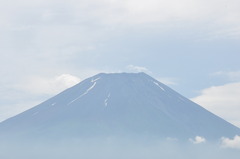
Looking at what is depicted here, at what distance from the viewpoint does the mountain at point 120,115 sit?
167 m

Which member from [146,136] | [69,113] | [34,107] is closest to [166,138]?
[146,136]

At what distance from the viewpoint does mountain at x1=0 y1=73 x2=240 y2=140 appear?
Answer: 167125 mm

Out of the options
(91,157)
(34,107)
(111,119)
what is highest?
(34,107)

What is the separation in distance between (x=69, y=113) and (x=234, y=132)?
A: 51.0 m

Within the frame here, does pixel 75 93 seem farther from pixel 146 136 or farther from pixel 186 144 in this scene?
pixel 186 144

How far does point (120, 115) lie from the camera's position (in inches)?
6762

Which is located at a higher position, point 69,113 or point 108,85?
point 108,85

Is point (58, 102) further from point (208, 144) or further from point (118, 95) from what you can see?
Answer: point (208, 144)

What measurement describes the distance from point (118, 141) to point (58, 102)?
2764 centimetres

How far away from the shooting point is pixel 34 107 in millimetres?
188250

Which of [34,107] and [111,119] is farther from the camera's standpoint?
[34,107]

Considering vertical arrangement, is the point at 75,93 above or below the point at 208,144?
above

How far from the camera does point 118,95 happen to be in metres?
180

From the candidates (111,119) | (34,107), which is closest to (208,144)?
(111,119)
